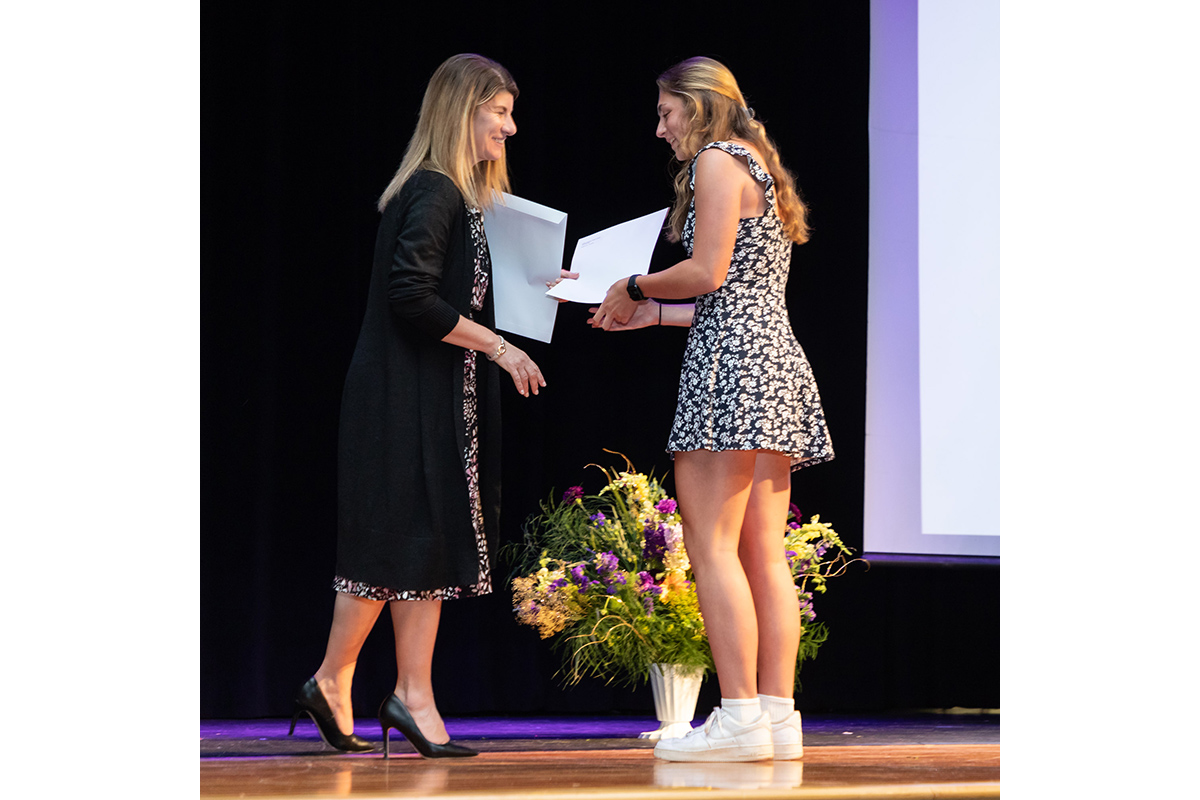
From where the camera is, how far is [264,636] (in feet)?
10.7

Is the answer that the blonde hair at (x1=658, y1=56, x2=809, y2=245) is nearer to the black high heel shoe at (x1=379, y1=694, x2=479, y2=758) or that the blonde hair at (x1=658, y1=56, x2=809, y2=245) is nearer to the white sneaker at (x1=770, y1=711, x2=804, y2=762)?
the white sneaker at (x1=770, y1=711, x2=804, y2=762)

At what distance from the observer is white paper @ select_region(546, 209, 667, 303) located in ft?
7.50

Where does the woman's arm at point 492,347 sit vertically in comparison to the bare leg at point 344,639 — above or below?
above

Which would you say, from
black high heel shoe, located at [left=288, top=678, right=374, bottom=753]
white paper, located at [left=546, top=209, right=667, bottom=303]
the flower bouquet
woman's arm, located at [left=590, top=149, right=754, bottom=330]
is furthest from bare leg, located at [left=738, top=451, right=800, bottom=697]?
black high heel shoe, located at [left=288, top=678, right=374, bottom=753]

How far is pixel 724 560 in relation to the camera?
2.08 metres

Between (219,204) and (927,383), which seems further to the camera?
(927,383)

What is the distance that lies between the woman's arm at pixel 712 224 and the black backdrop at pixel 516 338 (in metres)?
1.44

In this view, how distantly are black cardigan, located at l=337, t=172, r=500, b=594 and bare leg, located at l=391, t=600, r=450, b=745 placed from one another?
0.22 ft

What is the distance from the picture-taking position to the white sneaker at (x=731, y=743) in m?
2.06

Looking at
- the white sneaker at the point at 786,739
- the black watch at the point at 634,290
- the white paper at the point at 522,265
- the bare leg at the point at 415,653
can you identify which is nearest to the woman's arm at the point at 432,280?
the white paper at the point at 522,265

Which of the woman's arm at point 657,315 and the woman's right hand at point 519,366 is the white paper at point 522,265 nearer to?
the woman's right hand at point 519,366
